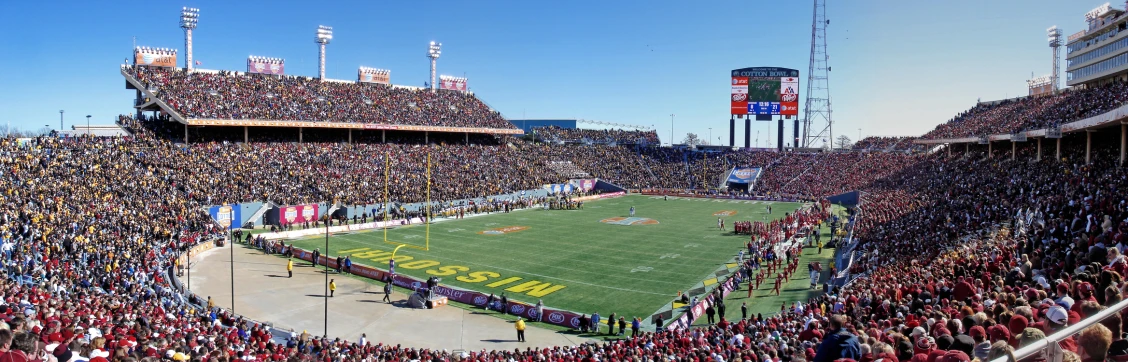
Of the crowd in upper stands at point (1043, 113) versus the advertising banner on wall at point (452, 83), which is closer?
the crowd in upper stands at point (1043, 113)

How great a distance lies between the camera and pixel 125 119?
152ft

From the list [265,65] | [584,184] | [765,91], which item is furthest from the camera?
[765,91]

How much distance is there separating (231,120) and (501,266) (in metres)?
31.1

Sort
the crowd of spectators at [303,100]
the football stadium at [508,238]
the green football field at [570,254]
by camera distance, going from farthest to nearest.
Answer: the crowd of spectators at [303,100], the green football field at [570,254], the football stadium at [508,238]

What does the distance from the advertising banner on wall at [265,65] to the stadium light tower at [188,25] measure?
5725mm

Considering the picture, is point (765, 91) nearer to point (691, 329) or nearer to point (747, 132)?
point (747, 132)

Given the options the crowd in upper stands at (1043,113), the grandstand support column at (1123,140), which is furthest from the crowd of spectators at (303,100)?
the grandstand support column at (1123,140)

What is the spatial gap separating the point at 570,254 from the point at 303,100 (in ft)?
118

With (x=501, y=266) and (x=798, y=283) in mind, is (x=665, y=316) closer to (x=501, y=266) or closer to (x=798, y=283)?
Result: (x=798, y=283)

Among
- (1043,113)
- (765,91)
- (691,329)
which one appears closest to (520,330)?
(691,329)

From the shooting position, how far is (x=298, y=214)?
44.3m

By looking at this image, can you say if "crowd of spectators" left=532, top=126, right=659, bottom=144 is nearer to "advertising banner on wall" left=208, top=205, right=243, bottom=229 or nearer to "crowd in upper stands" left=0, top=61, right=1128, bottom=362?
"crowd in upper stands" left=0, top=61, right=1128, bottom=362

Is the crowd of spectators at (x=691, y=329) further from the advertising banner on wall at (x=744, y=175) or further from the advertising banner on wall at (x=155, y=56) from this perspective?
the advertising banner on wall at (x=744, y=175)

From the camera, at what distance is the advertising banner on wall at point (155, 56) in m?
52.8
